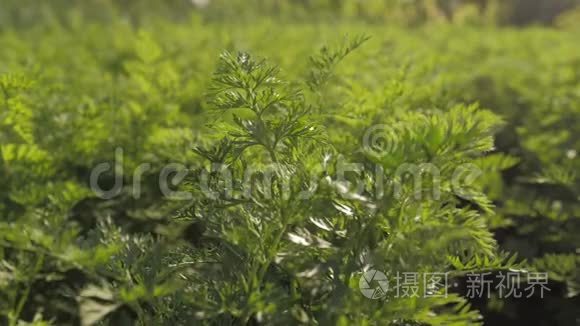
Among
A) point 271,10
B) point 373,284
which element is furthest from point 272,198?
point 271,10

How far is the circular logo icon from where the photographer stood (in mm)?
1464

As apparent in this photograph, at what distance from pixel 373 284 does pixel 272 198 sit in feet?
0.88

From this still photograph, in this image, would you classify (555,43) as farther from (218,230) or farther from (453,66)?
(218,230)

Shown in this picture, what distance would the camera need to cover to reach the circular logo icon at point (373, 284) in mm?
1464

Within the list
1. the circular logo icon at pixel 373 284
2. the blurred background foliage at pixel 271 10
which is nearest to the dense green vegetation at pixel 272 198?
the circular logo icon at pixel 373 284

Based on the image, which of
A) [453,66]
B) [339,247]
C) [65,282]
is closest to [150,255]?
[339,247]

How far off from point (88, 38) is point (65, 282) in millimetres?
3656

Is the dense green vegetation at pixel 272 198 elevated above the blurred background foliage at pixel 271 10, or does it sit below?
below

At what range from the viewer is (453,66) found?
4.62 m

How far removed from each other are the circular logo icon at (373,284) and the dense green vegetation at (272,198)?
2 centimetres

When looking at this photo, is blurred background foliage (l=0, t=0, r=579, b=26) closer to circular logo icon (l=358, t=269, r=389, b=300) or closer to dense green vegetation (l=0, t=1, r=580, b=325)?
dense green vegetation (l=0, t=1, r=580, b=325)

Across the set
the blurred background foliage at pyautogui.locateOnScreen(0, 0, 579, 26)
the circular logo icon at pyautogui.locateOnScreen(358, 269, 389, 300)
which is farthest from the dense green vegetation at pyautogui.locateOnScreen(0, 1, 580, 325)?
the blurred background foliage at pyautogui.locateOnScreen(0, 0, 579, 26)

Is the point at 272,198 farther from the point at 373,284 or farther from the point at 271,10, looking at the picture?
the point at 271,10

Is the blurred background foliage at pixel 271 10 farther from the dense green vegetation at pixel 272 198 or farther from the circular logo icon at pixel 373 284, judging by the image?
the circular logo icon at pixel 373 284
